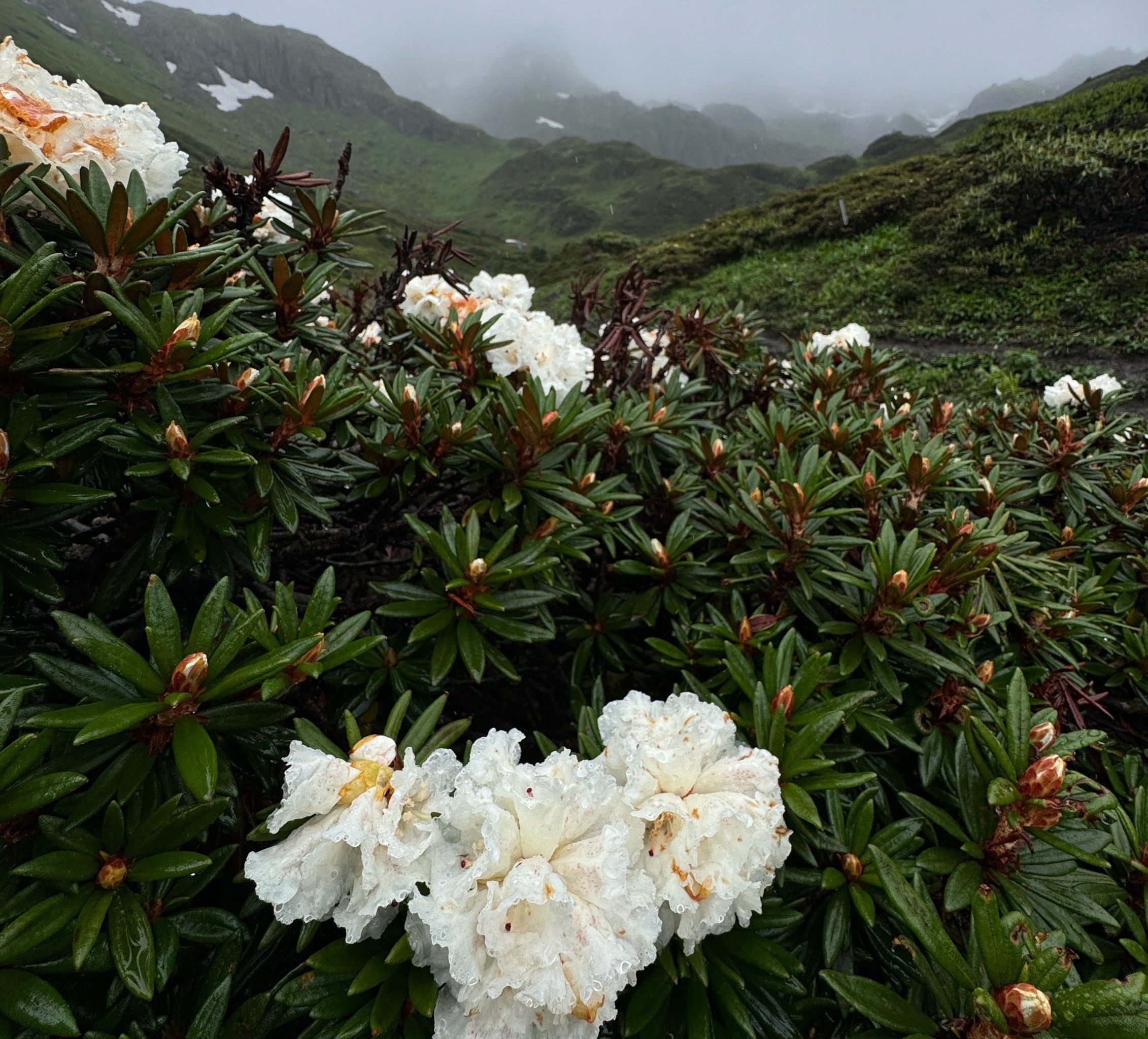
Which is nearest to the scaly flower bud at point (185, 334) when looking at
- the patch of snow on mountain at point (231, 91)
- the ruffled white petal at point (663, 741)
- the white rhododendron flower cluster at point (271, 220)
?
the white rhododendron flower cluster at point (271, 220)

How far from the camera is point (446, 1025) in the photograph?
2.52 ft

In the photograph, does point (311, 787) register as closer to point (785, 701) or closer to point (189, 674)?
point (189, 674)

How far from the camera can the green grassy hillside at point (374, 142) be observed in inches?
2206

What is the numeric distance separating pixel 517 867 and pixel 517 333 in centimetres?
145

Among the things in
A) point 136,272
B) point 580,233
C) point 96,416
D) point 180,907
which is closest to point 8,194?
point 136,272

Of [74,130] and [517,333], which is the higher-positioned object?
[74,130]

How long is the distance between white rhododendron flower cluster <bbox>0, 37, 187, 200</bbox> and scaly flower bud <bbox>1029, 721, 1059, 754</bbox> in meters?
1.97

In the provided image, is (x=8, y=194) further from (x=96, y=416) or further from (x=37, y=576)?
(x=37, y=576)

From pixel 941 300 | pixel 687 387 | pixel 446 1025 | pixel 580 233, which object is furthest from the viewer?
pixel 580 233

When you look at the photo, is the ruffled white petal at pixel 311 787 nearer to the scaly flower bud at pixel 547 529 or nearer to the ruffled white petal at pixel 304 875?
the ruffled white petal at pixel 304 875

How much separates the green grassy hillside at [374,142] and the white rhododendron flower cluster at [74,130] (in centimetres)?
3341

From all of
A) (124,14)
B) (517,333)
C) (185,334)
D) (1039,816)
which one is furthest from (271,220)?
(124,14)

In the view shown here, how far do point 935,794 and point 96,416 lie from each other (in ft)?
5.70

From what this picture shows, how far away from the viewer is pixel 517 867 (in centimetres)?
77
